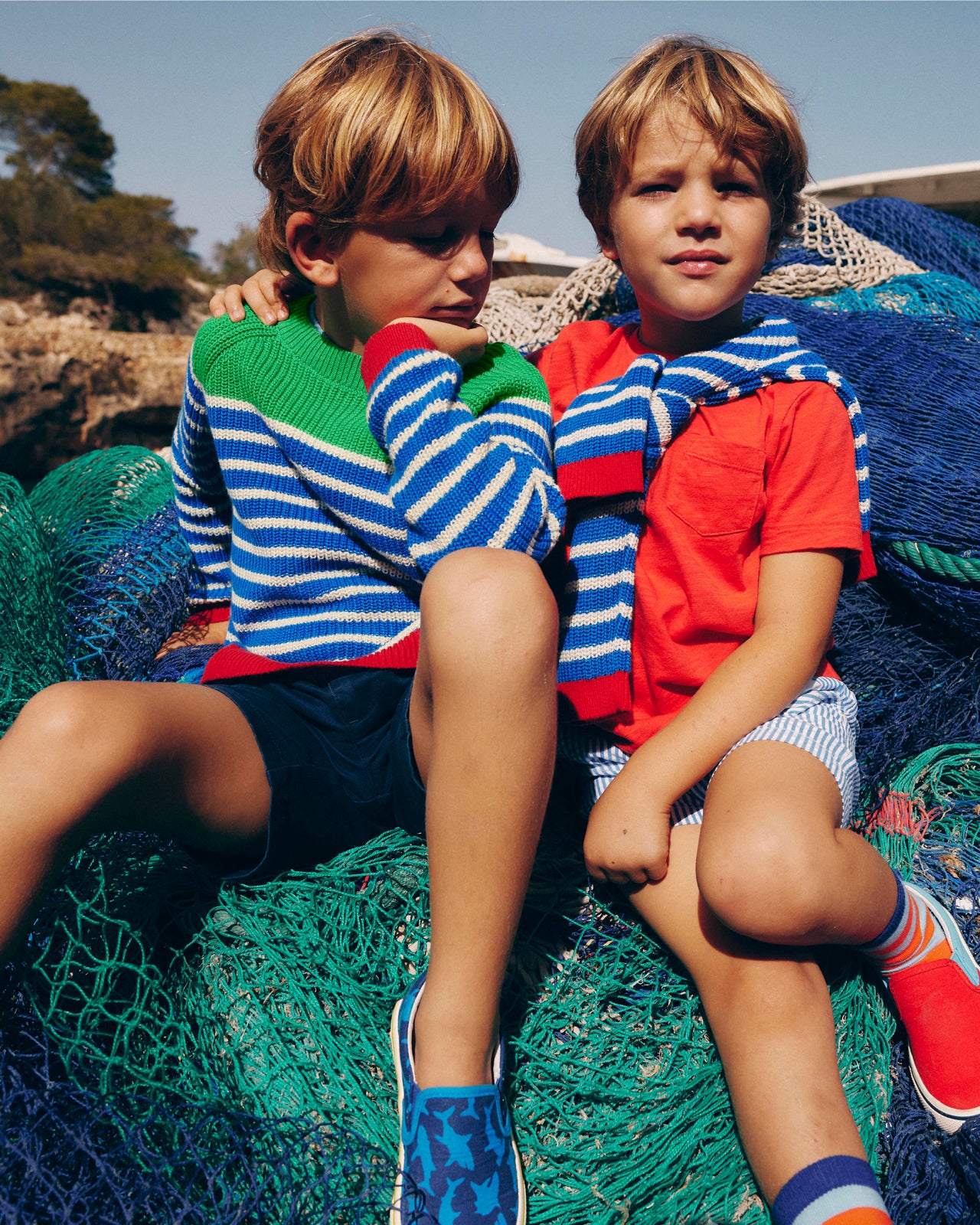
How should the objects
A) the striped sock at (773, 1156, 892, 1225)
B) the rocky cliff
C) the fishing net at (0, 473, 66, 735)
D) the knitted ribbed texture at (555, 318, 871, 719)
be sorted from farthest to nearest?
the rocky cliff < the fishing net at (0, 473, 66, 735) < the knitted ribbed texture at (555, 318, 871, 719) < the striped sock at (773, 1156, 892, 1225)

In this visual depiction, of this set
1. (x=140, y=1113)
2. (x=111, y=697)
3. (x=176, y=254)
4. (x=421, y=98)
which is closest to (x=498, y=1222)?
(x=140, y=1113)

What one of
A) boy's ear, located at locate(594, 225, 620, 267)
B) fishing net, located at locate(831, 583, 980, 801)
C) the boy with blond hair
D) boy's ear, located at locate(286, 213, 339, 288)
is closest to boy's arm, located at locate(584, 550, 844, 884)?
the boy with blond hair

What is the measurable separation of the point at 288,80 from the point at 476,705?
115 cm

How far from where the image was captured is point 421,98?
1430 mm

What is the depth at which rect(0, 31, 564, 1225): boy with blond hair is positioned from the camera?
1.10 m

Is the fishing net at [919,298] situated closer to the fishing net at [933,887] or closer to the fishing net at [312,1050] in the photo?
the fishing net at [933,887]

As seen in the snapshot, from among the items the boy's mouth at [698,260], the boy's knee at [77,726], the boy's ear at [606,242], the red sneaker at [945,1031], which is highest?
the boy's ear at [606,242]

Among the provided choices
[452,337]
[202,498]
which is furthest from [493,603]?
[202,498]

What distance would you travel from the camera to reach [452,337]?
57.2 inches

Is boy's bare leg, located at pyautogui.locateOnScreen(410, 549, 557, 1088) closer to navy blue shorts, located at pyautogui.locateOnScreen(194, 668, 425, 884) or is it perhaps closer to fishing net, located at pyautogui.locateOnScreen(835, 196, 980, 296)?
navy blue shorts, located at pyautogui.locateOnScreen(194, 668, 425, 884)

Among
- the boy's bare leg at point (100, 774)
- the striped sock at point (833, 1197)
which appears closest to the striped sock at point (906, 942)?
the striped sock at point (833, 1197)

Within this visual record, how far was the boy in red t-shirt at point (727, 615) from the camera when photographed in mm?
1231

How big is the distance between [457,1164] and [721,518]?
0.98m

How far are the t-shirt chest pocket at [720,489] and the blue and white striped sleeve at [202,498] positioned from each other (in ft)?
2.77
